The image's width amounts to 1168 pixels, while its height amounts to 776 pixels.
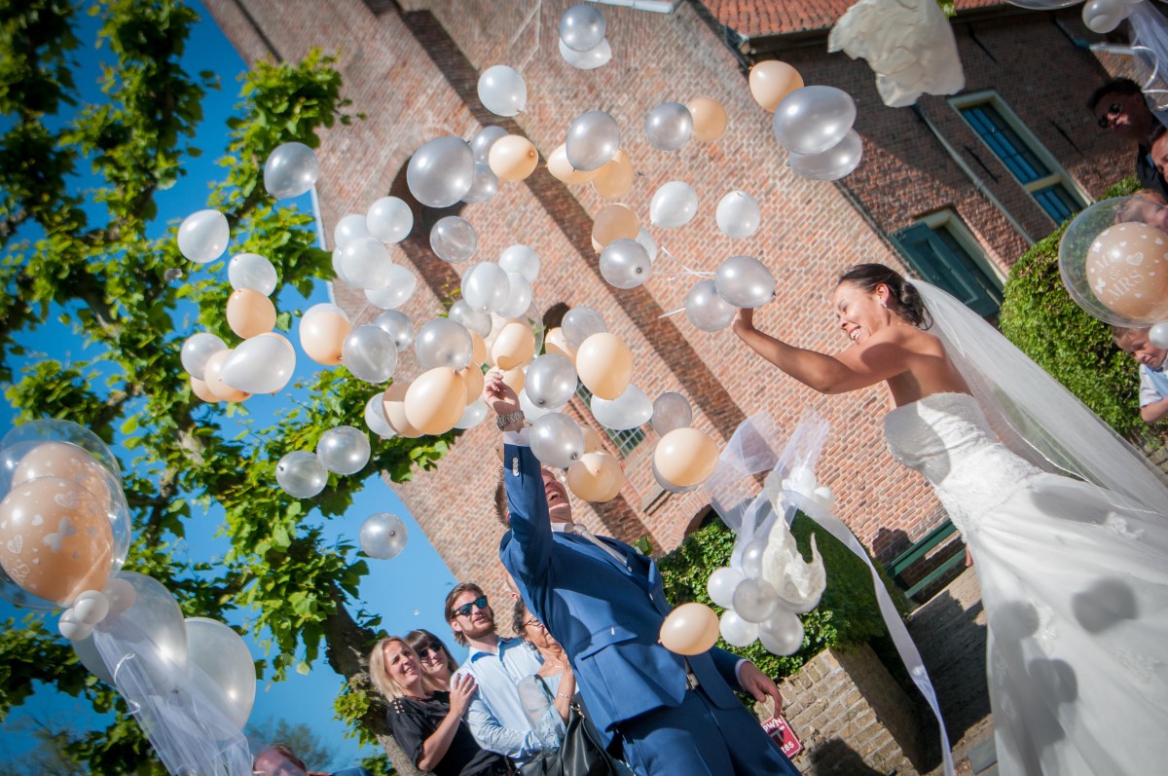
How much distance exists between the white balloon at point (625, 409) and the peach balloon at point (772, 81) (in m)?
1.68

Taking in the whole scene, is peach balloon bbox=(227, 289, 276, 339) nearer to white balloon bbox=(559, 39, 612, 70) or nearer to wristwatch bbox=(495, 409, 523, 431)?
wristwatch bbox=(495, 409, 523, 431)

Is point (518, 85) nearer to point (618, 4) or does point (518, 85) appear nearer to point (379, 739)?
point (379, 739)

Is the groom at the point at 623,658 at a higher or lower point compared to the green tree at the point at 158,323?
lower

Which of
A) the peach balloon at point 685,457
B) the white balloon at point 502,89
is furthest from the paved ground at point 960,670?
the white balloon at point 502,89

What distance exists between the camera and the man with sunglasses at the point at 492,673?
12.8 feet

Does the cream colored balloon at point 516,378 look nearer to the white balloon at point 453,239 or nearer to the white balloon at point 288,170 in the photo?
the white balloon at point 453,239

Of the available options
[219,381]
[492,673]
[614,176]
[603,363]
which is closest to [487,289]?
[603,363]

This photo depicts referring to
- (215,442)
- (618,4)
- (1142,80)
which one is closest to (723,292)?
(1142,80)

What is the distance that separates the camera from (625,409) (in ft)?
14.4

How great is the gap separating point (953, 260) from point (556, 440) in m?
9.71

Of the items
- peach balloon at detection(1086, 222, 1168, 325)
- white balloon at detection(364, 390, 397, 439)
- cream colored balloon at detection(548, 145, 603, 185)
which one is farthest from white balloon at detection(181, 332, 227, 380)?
peach balloon at detection(1086, 222, 1168, 325)

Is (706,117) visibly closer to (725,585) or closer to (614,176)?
(614,176)

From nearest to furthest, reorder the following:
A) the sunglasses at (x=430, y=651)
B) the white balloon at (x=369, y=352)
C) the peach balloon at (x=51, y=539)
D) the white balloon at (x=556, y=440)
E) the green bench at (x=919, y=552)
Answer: the peach balloon at (x=51, y=539)
the white balloon at (x=556, y=440)
the white balloon at (x=369, y=352)
the sunglasses at (x=430, y=651)
the green bench at (x=919, y=552)

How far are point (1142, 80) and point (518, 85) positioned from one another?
358 centimetres
